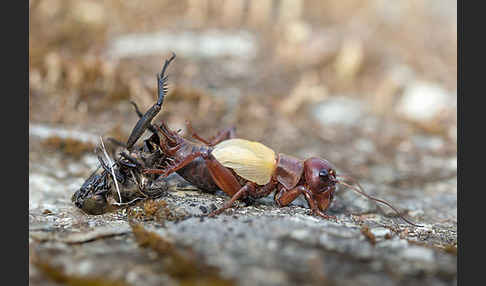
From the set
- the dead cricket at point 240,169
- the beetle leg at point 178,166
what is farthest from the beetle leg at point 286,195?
the beetle leg at point 178,166

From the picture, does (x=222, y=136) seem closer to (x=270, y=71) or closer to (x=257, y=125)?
(x=257, y=125)

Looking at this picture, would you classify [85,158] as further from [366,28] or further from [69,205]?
[366,28]

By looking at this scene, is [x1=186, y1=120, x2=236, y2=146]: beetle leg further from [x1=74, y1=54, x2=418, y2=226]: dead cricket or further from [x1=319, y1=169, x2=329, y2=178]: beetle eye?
[x1=319, y1=169, x2=329, y2=178]: beetle eye

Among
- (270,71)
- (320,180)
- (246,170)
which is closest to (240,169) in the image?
(246,170)

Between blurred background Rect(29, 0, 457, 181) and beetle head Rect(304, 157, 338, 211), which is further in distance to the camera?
blurred background Rect(29, 0, 457, 181)

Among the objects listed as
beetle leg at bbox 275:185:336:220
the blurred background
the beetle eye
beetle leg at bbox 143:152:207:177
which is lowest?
beetle leg at bbox 275:185:336:220

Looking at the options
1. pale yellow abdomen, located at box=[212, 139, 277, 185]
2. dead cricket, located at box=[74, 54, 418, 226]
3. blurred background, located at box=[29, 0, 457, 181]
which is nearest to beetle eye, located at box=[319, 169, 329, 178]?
dead cricket, located at box=[74, 54, 418, 226]

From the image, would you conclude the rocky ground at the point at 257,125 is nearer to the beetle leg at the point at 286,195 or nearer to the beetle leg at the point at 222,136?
the beetle leg at the point at 286,195
